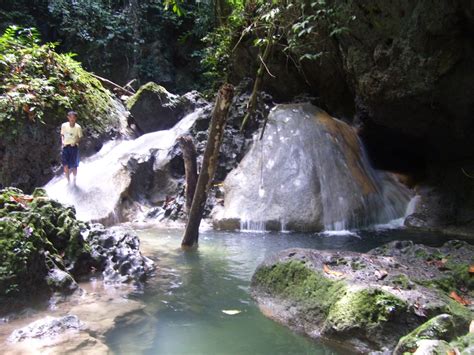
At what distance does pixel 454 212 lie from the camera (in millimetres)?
9281

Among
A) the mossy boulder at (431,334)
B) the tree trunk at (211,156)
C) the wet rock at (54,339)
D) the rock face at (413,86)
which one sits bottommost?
the wet rock at (54,339)

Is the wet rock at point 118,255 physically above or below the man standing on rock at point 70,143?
below

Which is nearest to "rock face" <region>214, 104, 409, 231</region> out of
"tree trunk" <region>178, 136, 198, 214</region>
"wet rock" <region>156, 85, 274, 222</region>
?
"wet rock" <region>156, 85, 274, 222</region>

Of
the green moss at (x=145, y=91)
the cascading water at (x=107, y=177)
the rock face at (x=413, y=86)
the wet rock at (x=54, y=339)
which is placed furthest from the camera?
the green moss at (x=145, y=91)

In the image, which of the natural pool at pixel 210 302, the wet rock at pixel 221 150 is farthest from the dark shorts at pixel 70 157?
the natural pool at pixel 210 302

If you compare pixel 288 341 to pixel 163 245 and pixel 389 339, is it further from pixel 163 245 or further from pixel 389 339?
pixel 163 245

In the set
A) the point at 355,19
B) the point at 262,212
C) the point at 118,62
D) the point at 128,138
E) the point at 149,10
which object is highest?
the point at 149,10

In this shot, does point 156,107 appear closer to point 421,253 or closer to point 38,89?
point 38,89

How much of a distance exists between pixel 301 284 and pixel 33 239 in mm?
2602

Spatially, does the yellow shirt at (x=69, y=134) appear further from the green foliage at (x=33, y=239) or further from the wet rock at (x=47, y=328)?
the wet rock at (x=47, y=328)

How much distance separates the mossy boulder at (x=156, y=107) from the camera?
43.3 ft

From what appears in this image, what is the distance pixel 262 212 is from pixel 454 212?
415 centimetres

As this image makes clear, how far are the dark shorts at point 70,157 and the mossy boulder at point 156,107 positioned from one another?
3.78 meters

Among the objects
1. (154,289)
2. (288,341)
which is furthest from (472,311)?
(154,289)
